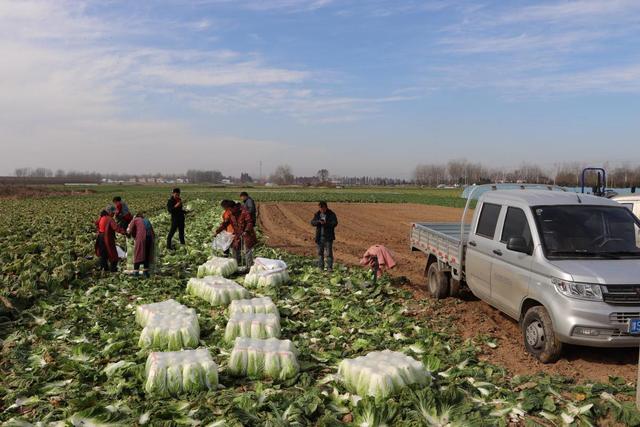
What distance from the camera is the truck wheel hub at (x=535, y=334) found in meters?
6.59

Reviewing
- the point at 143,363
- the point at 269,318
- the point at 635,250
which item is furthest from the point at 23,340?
the point at 635,250

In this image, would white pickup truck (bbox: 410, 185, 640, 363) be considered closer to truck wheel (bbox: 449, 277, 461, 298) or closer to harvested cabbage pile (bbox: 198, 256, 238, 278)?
truck wheel (bbox: 449, 277, 461, 298)

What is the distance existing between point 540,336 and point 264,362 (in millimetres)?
3755

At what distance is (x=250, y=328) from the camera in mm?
7219

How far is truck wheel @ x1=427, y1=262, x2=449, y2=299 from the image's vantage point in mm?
9867

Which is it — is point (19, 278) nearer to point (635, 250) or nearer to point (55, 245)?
point (55, 245)

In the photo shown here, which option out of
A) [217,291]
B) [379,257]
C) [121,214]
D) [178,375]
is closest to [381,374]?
[178,375]

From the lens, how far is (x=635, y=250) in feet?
22.8

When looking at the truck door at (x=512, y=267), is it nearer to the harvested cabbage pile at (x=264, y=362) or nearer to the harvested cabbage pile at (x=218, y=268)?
the harvested cabbage pile at (x=264, y=362)

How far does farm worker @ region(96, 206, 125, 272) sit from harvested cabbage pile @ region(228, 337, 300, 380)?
291 inches

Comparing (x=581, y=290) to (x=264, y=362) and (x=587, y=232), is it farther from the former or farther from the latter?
(x=264, y=362)

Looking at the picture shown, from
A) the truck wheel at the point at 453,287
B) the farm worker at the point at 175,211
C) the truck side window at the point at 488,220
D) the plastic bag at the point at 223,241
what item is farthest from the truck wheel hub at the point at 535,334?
the farm worker at the point at 175,211

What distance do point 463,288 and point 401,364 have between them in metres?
5.51

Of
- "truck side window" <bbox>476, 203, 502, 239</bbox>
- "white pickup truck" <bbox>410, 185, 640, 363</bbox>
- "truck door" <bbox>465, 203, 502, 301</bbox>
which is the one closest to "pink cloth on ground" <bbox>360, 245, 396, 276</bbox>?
"white pickup truck" <bbox>410, 185, 640, 363</bbox>
